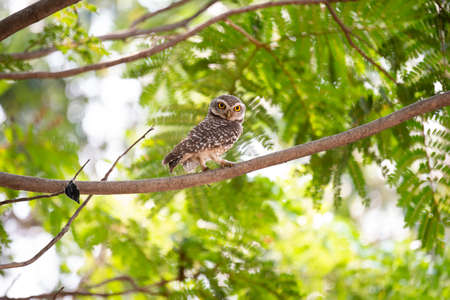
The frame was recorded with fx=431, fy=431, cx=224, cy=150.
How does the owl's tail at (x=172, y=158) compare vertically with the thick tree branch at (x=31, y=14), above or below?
below

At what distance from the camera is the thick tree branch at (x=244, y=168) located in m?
2.09

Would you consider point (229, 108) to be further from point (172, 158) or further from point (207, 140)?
point (172, 158)

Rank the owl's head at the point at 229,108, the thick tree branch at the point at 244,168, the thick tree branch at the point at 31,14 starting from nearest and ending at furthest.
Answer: the thick tree branch at the point at 31,14 < the thick tree branch at the point at 244,168 < the owl's head at the point at 229,108

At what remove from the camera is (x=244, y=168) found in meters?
2.24

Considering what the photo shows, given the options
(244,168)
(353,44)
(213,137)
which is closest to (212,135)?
(213,137)

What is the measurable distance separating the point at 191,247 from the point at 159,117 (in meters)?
1.13

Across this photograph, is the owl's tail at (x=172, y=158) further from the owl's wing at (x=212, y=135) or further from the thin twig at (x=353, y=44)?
the thin twig at (x=353, y=44)

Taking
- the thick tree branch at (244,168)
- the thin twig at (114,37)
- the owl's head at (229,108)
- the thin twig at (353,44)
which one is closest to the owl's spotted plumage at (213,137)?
the owl's head at (229,108)

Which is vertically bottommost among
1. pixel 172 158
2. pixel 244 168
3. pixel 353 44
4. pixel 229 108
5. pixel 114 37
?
pixel 244 168

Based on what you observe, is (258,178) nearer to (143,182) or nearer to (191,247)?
(191,247)

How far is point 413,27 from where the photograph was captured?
3.24 m

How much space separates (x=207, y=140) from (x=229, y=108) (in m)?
0.45

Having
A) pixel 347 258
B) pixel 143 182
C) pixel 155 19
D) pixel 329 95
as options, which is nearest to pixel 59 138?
pixel 143 182

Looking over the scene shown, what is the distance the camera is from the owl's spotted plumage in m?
2.94
